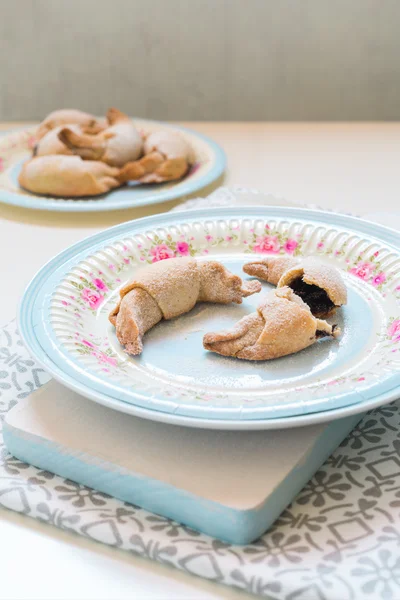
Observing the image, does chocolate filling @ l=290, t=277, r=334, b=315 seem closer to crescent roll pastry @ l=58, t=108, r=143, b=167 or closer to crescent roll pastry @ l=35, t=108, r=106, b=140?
crescent roll pastry @ l=58, t=108, r=143, b=167

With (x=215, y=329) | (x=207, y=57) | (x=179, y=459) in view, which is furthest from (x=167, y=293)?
(x=207, y=57)

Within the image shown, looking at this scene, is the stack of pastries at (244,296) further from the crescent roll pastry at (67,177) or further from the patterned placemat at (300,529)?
the crescent roll pastry at (67,177)

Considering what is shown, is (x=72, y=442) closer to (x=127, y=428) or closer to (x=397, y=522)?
(x=127, y=428)

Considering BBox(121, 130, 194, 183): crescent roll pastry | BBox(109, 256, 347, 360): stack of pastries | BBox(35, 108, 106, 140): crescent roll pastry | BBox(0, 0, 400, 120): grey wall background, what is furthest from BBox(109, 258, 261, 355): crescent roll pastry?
BBox(0, 0, 400, 120): grey wall background

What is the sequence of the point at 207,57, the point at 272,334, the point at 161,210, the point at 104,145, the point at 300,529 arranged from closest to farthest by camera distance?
the point at 300,529
the point at 272,334
the point at 161,210
the point at 104,145
the point at 207,57

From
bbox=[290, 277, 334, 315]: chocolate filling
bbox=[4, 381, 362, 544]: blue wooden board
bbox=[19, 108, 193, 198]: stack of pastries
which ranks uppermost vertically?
bbox=[290, 277, 334, 315]: chocolate filling

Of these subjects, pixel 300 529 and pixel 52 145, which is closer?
pixel 300 529

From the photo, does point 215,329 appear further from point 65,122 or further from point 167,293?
point 65,122
